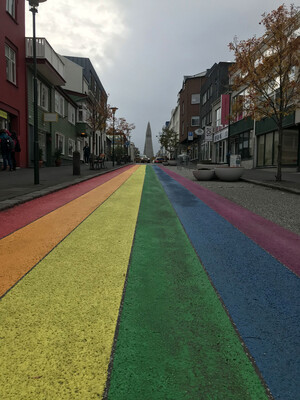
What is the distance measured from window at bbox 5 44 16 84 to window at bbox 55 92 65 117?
318 inches

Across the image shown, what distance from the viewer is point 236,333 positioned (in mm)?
1855

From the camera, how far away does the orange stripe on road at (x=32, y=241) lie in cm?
284

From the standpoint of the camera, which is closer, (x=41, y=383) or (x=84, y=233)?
(x=41, y=383)

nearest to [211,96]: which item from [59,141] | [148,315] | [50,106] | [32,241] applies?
[59,141]

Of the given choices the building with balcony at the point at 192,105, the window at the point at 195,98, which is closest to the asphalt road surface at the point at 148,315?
the building with balcony at the point at 192,105

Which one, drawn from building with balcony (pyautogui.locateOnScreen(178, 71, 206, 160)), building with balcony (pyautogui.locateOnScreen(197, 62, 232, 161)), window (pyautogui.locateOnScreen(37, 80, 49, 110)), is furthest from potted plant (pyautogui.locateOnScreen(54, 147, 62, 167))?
building with balcony (pyautogui.locateOnScreen(178, 71, 206, 160))

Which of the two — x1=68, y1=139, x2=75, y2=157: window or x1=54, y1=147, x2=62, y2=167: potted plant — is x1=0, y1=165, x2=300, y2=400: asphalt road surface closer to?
x1=54, y1=147, x2=62, y2=167: potted plant

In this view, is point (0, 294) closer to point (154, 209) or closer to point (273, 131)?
point (154, 209)

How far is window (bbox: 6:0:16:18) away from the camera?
17.0 meters

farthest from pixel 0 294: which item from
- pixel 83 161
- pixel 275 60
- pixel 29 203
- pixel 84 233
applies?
pixel 83 161

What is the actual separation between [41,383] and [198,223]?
3846 millimetres

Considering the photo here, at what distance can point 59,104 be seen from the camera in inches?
1069

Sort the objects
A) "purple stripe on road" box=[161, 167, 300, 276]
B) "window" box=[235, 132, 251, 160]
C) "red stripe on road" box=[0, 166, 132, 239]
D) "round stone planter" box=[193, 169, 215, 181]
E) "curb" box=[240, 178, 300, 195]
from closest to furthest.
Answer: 1. "purple stripe on road" box=[161, 167, 300, 276]
2. "red stripe on road" box=[0, 166, 132, 239]
3. "curb" box=[240, 178, 300, 195]
4. "round stone planter" box=[193, 169, 215, 181]
5. "window" box=[235, 132, 251, 160]

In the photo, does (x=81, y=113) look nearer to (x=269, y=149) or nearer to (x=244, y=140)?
(x=244, y=140)
